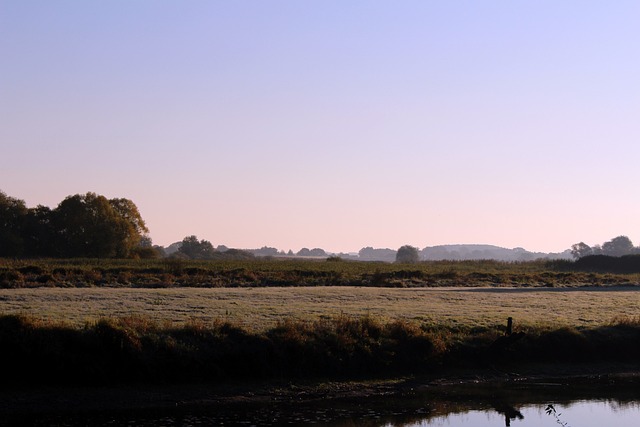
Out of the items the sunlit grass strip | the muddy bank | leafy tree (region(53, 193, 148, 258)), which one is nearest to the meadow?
the muddy bank

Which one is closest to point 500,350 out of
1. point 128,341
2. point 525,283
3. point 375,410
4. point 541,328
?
point 541,328

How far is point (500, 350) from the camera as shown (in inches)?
1336

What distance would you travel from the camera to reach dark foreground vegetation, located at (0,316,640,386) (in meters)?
27.1

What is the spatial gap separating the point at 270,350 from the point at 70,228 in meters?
69.1

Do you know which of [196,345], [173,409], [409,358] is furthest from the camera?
[409,358]

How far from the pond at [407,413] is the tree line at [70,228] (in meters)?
69.5

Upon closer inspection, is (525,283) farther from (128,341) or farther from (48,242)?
(48,242)

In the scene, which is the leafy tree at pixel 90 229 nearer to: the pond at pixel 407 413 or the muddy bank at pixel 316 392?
the muddy bank at pixel 316 392

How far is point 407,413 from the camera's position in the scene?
86.9 feet

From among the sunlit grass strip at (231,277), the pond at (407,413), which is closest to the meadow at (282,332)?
the sunlit grass strip at (231,277)

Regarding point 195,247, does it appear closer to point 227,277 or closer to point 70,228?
point 70,228

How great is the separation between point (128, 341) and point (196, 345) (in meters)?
2.40

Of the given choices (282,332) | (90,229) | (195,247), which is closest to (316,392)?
(282,332)

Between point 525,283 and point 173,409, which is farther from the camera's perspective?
point 525,283
